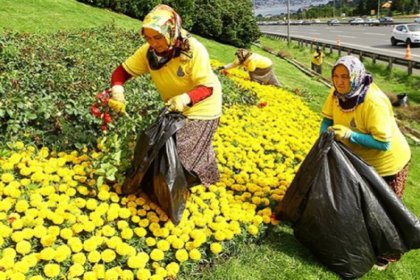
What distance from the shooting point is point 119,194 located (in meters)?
3.85

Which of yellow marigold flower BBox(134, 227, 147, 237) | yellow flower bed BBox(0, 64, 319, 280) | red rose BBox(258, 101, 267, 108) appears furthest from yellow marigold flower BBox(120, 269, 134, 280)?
red rose BBox(258, 101, 267, 108)

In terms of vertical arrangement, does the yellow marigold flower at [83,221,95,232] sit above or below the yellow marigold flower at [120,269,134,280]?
above

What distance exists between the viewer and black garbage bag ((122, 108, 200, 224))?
3436mm

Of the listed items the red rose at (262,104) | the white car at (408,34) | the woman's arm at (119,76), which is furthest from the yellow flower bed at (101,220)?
the white car at (408,34)

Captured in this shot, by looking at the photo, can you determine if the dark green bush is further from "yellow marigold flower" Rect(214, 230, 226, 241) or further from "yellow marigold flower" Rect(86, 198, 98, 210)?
"yellow marigold flower" Rect(214, 230, 226, 241)

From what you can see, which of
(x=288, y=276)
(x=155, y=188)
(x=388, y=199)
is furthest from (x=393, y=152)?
(x=155, y=188)

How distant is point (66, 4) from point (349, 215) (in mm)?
15126

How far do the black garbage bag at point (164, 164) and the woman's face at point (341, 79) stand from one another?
118 cm

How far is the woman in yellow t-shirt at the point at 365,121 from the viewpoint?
343 cm

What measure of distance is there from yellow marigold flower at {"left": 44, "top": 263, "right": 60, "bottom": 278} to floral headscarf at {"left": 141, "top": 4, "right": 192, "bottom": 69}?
1.60 metres

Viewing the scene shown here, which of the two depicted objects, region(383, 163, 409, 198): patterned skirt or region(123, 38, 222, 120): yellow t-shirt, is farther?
region(383, 163, 409, 198): patterned skirt

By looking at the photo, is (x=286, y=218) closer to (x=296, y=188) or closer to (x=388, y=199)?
(x=296, y=188)

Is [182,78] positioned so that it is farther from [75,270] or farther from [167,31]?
[75,270]

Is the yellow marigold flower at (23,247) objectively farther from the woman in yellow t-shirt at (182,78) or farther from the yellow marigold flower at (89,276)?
the woman in yellow t-shirt at (182,78)
